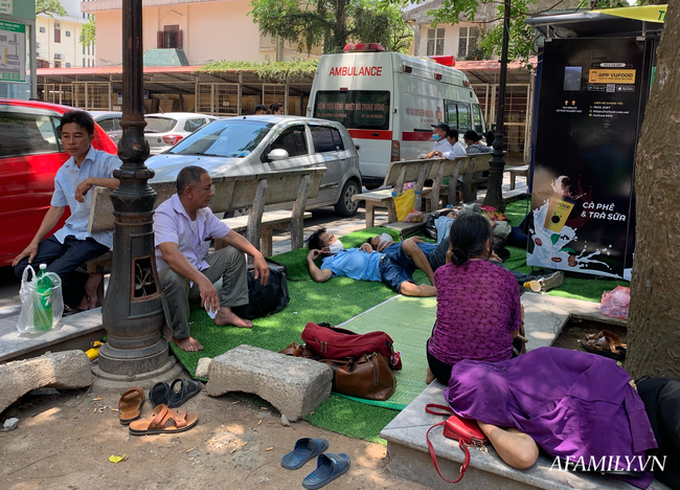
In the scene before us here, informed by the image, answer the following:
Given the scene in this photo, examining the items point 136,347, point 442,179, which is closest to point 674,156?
point 136,347

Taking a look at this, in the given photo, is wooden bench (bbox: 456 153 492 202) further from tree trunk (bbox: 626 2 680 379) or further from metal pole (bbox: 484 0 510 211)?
tree trunk (bbox: 626 2 680 379)

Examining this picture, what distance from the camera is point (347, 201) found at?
10.9m

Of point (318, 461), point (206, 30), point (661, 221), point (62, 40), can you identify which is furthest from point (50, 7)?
point (661, 221)

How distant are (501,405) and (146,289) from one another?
2.40m

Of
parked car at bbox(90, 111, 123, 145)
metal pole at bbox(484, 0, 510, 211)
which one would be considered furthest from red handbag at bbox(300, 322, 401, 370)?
parked car at bbox(90, 111, 123, 145)

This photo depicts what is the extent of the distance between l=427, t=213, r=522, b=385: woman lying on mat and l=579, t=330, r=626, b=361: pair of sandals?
151cm

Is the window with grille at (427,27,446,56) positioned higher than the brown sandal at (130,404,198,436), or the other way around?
the window with grille at (427,27,446,56)

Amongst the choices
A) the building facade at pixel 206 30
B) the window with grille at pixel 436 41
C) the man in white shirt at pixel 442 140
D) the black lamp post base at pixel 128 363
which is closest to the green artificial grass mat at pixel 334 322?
the black lamp post base at pixel 128 363

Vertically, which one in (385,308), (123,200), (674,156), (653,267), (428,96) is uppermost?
(428,96)

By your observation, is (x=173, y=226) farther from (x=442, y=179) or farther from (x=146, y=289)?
(x=442, y=179)

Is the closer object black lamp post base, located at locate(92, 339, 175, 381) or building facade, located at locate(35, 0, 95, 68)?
black lamp post base, located at locate(92, 339, 175, 381)

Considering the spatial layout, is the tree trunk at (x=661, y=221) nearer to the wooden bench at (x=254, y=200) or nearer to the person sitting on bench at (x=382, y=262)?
the person sitting on bench at (x=382, y=262)

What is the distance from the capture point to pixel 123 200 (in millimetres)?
4031

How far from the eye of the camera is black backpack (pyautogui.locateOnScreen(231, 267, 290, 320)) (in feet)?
17.0
